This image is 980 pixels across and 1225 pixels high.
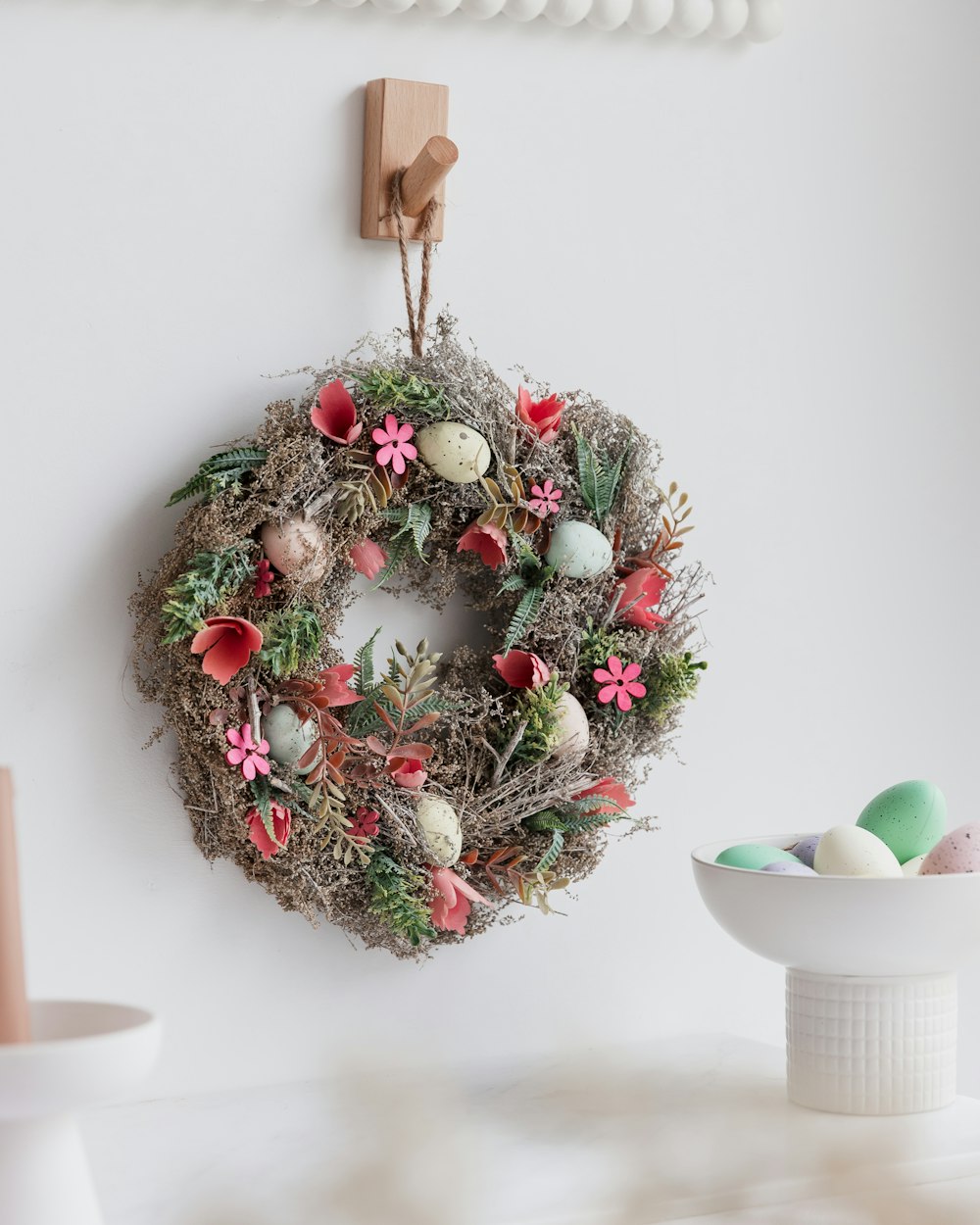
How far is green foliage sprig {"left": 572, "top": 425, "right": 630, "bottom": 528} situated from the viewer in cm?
A: 129

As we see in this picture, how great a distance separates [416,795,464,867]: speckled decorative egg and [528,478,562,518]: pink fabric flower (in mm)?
280

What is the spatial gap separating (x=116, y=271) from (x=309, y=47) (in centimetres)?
28

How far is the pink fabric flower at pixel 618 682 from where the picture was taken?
1.28 meters

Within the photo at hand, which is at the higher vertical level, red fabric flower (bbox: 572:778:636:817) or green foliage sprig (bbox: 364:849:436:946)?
red fabric flower (bbox: 572:778:636:817)

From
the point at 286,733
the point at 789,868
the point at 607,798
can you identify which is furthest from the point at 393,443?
the point at 789,868

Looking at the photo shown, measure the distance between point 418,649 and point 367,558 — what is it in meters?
0.12

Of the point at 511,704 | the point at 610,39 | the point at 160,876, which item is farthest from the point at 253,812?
the point at 610,39

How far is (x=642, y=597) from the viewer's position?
1312 mm

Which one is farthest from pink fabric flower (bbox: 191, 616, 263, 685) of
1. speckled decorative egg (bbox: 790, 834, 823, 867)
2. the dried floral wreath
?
speckled decorative egg (bbox: 790, 834, 823, 867)

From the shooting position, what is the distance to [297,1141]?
1.14 m

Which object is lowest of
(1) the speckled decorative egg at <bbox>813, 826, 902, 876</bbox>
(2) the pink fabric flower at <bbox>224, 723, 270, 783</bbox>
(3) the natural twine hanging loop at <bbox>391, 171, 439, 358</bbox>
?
(1) the speckled decorative egg at <bbox>813, 826, 902, 876</bbox>

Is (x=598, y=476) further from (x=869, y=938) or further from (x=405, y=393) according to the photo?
(x=869, y=938)

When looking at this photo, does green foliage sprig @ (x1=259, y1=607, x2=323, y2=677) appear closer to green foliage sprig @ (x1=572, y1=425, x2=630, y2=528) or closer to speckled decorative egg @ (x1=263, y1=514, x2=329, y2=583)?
speckled decorative egg @ (x1=263, y1=514, x2=329, y2=583)

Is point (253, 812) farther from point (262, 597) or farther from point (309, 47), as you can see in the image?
point (309, 47)
